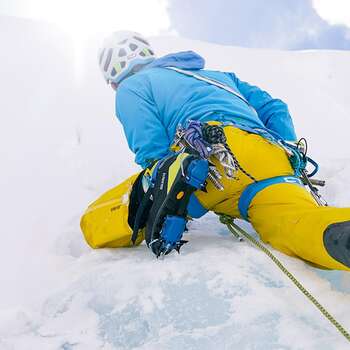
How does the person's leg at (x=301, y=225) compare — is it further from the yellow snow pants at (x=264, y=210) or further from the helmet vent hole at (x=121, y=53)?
the helmet vent hole at (x=121, y=53)

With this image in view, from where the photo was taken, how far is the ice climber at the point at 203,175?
2.21 m

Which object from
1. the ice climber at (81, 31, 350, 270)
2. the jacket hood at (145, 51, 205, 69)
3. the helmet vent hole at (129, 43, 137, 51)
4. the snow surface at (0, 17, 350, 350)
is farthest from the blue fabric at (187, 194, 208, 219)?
the helmet vent hole at (129, 43, 137, 51)

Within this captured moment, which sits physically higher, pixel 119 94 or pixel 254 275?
pixel 119 94

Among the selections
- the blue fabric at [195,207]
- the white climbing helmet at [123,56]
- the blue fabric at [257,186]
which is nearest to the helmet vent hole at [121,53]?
the white climbing helmet at [123,56]

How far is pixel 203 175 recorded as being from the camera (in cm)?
232

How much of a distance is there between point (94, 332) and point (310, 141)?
13.6 ft

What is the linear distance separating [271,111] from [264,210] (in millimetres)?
1125

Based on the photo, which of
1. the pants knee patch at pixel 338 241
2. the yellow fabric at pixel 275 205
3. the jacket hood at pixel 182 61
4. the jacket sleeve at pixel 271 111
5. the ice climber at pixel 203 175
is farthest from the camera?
the jacket sleeve at pixel 271 111

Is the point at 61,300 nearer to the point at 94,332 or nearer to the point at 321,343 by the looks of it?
the point at 94,332

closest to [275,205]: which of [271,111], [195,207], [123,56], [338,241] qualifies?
[195,207]

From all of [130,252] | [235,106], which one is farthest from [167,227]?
[235,106]

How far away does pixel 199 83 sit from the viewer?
9.71 feet

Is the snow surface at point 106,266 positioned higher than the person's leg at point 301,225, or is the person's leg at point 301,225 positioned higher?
the person's leg at point 301,225

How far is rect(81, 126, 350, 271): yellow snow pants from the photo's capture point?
204 centimetres
